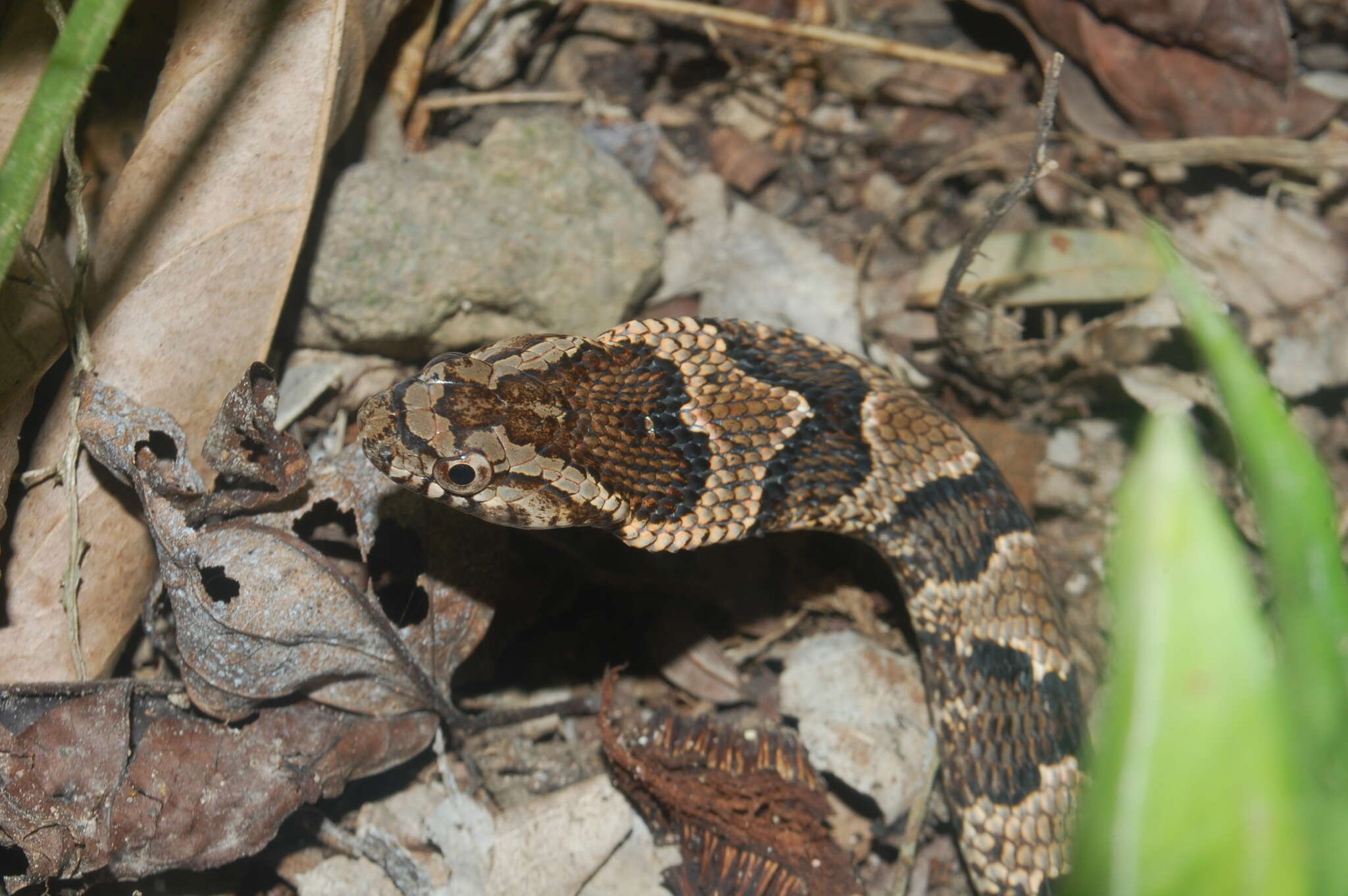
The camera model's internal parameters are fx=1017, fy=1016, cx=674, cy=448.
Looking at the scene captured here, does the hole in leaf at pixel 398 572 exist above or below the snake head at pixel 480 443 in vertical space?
below

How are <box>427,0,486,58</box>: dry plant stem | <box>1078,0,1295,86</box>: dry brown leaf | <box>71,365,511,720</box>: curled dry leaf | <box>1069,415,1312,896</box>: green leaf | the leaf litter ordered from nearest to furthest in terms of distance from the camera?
<box>1069,415,1312,896</box>: green leaf
<box>71,365,511,720</box>: curled dry leaf
the leaf litter
<box>427,0,486,58</box>: dry plant stem
<box>1078,0,1295,86</box>: dry brown leaf

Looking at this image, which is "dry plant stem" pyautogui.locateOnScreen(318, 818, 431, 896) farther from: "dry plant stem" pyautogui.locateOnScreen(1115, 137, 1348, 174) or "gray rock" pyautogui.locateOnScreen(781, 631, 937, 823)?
"dry plant stem" pyautogui.locateOnScreen(1115, 137, 1348, 174)

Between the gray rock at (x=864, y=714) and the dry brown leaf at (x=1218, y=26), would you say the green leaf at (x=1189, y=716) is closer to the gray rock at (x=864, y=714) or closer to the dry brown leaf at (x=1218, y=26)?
the gray rock at (x=864, y=714)

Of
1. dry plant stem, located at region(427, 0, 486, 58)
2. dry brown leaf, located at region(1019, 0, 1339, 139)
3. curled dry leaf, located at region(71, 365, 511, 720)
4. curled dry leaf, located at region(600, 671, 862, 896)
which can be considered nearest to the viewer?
curled dry leaf, located at region(71, 365, 511, 720)

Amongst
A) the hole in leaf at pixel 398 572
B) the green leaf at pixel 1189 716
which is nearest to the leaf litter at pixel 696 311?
the hole in leaf at pixel 398 572

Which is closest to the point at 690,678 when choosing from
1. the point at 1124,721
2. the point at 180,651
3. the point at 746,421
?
the point at 746,421

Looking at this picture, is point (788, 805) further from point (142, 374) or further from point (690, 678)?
point (142, 374)

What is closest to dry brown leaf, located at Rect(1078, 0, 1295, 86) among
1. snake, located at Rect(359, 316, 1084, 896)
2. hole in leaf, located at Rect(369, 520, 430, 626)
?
snake, located at Rect(359, 316, 1084, 896)
